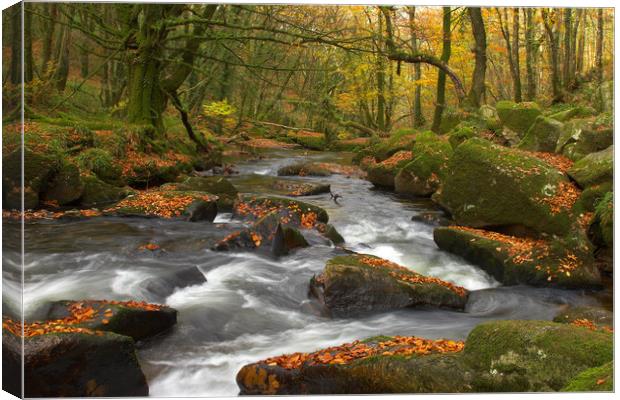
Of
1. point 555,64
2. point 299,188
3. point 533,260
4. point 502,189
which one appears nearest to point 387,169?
point 299,188

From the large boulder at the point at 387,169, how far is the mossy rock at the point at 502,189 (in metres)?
2.24

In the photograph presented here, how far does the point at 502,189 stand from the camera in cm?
736

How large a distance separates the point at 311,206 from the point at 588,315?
4049 mm

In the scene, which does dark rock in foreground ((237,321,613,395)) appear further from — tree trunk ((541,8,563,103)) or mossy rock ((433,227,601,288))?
tree trunk ((541,8,563,103))

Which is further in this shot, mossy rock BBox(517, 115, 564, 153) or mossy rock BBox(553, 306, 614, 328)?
mossy rock BBox(517, 115, 564, 153)

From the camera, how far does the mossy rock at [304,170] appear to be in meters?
10.8

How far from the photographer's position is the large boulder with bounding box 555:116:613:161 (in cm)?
671

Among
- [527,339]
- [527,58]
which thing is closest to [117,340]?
[527,339]

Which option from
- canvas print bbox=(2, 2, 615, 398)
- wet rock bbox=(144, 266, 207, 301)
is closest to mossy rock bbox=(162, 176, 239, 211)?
canvas print bbox=(2, 2, 615, 398)

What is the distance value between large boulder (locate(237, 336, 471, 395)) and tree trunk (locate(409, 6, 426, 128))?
344 centimetres

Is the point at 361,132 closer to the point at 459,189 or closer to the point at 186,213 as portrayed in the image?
the point at 459,189

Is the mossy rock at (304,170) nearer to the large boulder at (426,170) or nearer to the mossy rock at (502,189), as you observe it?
the large boulder at (426,170)

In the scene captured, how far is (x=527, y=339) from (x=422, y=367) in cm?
68

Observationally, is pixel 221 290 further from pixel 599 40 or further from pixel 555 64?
pixel 555 64
